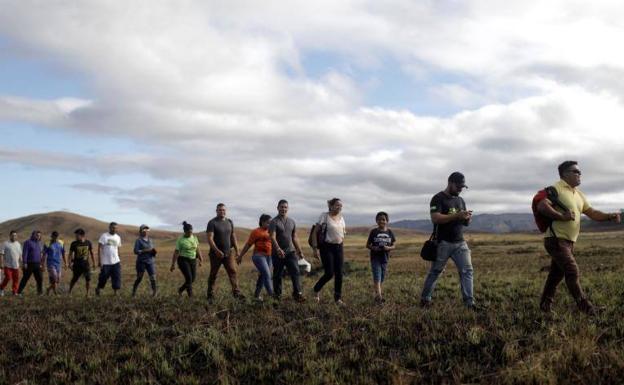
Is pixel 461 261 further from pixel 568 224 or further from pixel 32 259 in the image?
pixel 32 259

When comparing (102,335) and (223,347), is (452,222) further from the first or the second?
(102,335)

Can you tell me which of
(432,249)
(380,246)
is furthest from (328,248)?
(432,249)

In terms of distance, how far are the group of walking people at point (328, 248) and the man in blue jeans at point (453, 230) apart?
0.05 feet

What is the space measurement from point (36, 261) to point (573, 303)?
Answer: 1482 centimetres

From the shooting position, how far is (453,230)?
9250mm

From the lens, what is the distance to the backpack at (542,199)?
7.91m

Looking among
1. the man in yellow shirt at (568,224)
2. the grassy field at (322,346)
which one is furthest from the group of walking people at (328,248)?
the grassy field at (322,346)

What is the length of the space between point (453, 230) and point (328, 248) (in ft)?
8.90

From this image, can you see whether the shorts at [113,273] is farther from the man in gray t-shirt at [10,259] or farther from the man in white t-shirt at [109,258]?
the man in gray t-shirt at [10,259]

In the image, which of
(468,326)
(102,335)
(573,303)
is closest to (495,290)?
(573,303)

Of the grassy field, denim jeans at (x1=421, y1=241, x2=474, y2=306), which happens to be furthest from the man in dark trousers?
denim jeans at (x1=421, y1=241, x2=474, y2=306)

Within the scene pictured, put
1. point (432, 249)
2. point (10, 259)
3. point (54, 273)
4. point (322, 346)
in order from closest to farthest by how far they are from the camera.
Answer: point (322, 346), point (432, 249), point (54, 273), point (10, 259)

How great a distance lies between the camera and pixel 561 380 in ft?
18.1

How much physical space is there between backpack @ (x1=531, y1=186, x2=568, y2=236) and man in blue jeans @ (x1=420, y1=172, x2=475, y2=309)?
44.4 inches
